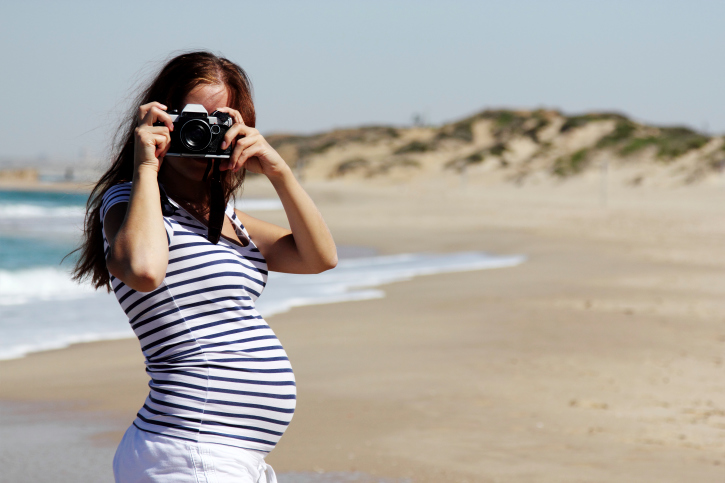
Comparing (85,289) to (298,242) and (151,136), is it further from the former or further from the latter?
(151,136)

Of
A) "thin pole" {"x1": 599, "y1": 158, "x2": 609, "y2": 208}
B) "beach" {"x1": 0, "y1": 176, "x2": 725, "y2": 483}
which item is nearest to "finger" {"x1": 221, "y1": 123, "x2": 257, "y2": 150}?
"beach" {"x1": 0, "y1": 176, "x2": 725, "y2": 483}

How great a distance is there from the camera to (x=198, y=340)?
1.52 metres

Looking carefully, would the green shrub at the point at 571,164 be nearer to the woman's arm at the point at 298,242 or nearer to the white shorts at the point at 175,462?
the woman's arm at the point at 298,242

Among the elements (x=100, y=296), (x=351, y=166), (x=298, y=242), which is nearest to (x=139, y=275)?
(x=298, y=242)

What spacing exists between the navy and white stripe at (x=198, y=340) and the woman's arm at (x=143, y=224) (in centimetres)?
6

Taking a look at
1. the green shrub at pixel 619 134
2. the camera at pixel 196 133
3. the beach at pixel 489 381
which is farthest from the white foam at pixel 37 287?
the green shrub at pixel 619 134

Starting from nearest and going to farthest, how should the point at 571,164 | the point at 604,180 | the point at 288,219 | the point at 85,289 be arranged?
the point at 288,219, the point at 85,289, the point at 604,180, the point at 571,164

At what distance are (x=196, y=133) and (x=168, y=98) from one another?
190 millimetres

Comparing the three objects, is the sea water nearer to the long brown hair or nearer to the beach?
the beach

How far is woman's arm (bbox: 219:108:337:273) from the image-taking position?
1654 millimetres

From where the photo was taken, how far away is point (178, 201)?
1.66 meters

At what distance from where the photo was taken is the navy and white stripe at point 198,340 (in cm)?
151

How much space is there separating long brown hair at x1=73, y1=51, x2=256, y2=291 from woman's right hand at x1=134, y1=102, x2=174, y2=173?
A: 130 mm

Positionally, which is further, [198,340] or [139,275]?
[198,340]
